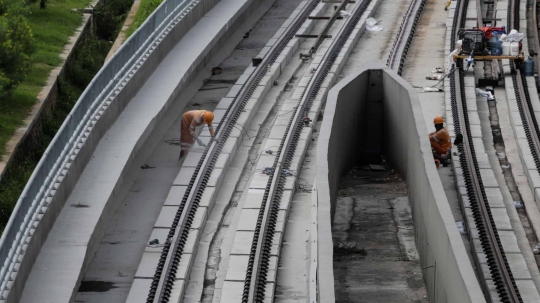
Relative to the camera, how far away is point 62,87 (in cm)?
2809

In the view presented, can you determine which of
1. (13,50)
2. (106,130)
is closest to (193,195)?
(106,130)

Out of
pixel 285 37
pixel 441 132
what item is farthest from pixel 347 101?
pixel 285 37

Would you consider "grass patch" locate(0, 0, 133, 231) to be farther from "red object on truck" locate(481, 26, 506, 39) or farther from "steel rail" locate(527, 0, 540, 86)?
"steel rail" locate(527, 0, 540, 86)

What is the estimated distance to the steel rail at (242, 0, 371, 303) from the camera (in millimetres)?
14773

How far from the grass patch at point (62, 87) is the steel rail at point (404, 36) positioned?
851 centimetres

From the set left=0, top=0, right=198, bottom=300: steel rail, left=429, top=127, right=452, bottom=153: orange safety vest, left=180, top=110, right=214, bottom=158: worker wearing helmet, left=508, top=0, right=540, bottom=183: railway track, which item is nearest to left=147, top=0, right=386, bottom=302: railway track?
left=180, top=110, right=214, bottom=158: worker wearing helmet

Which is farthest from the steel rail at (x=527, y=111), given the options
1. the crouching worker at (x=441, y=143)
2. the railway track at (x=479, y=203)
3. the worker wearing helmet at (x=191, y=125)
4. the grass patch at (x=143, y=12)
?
the grass patch at (x=143, y=12)

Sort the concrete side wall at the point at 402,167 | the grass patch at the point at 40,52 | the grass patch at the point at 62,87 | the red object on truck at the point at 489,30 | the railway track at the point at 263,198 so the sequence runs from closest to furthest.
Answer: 1. the concrete side wall at the point at 402,167
2. the railway track at the point at 263,198
3. the grass patch at the point at 62,87
4. the grass patch at the point at 40,52
5. the red object on truck at the point at 489,30

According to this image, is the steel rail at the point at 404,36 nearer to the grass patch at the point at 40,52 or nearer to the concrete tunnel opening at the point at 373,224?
the concrete tunnel opening at the point at 373,224

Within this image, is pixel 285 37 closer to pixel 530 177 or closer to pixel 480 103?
pixel 480 103

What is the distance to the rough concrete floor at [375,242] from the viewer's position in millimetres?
15305

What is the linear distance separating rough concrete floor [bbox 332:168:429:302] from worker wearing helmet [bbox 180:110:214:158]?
9.52ft

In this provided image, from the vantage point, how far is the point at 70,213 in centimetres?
1566

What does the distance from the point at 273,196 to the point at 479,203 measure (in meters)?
3.57
